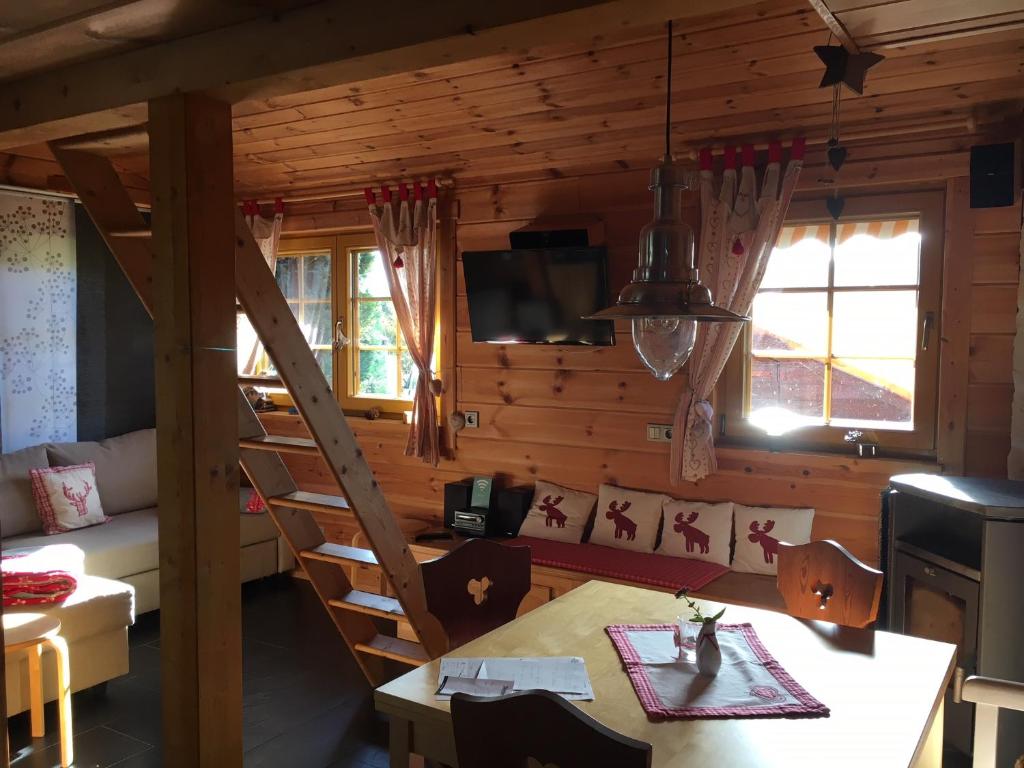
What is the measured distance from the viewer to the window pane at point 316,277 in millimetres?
Answer: 5379

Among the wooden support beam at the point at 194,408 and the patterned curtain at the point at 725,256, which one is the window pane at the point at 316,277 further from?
the wooden support beam at the point at 194,408

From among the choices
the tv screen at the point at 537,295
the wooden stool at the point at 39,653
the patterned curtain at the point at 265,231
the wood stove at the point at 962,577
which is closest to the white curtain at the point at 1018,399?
the wood stove at the point at 962,577

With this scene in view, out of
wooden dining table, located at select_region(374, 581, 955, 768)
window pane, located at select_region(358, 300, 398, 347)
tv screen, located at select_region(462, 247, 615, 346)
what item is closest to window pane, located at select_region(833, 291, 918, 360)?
tv screen, located at select_region(462, 247, 615, 346)

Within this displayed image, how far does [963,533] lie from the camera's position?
3.13 m

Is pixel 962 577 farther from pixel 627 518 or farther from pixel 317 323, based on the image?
pixel 317 323

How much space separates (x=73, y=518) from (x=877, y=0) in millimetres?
4369

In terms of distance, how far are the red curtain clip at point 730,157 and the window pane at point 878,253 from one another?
0.56 metres

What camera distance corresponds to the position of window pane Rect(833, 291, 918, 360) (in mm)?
3598

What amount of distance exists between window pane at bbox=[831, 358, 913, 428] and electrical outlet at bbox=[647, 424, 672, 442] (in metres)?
0.77

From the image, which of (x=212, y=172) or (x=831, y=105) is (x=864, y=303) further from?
(x=212, y=172)

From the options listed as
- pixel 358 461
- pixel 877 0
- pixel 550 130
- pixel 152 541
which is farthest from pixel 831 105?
pixel 152 541

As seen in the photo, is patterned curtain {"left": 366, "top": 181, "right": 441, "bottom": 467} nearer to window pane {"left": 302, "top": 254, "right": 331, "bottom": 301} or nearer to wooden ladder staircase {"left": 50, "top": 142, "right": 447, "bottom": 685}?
window pane {"left": 302, "top": 254, "right": 331, "bottom": 301}

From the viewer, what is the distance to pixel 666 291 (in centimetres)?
169

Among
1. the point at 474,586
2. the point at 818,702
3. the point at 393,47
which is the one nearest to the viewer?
the point at 818,702
